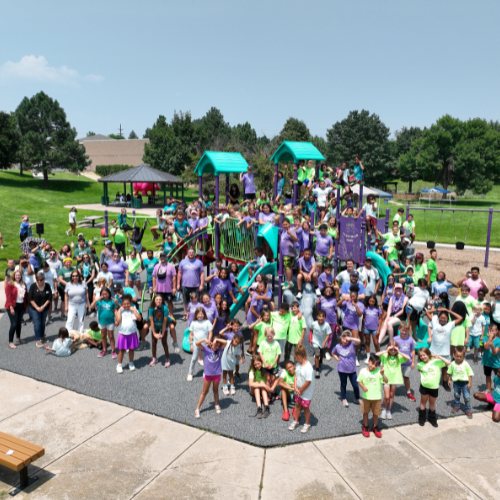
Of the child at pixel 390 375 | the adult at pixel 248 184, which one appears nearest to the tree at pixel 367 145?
the adult at pixel 248 184

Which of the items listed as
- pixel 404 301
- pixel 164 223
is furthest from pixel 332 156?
pixel 404 301

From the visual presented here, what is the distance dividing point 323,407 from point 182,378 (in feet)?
8.78

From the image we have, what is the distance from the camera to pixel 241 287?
1071 cm

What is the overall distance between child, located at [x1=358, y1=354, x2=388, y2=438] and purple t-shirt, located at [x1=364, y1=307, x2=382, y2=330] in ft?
7.78

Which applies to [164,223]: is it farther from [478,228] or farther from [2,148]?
[2,148]

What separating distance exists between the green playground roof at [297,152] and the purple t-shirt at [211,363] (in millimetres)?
7187

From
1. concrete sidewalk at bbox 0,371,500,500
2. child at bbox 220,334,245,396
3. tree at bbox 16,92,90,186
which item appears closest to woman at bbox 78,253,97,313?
concrete sidewalk at bbox 0,371,500,500

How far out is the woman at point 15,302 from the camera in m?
10.1

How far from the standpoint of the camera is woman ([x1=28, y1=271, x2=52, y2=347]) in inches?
402

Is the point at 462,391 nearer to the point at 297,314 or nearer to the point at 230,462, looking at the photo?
the point at 297,314

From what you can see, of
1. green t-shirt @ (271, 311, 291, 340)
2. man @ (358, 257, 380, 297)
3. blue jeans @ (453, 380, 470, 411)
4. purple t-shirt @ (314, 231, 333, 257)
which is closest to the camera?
blue jeans @ (453, 380, 470, 411)

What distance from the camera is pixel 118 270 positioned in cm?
1153

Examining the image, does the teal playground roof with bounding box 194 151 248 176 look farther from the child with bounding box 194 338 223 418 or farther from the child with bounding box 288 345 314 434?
the child with bounding box 288 345 314 434

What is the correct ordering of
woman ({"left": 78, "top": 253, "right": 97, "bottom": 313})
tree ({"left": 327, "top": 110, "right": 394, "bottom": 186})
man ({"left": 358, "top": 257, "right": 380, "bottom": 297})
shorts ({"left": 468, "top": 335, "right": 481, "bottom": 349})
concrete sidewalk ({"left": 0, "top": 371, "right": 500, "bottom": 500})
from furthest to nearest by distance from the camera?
tree ({"left": 327, "top": 110, "right": 394, "bottom": 186})
woman ({"left": 78, "top": 253, "right": 97, "bottom": 313})
man ({"left": 358, "top": 257, "right": 380, "bottom": 297})
shorts ({"left": 468, "top": 335, "right": 481, "bottom": 349})
concrete sidewalk ({"left": 0, "top": 371, "right": 500, "bottom": 500})
